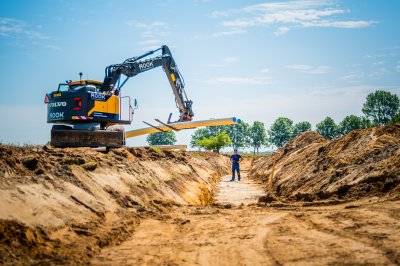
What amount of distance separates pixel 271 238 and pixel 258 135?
98.2 meters

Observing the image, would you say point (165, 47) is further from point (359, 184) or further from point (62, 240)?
point (62, 240)

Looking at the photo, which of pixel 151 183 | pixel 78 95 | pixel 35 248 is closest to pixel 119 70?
pixel 78 95

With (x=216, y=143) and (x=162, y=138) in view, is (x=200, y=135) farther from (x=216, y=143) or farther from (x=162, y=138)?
(x=216, y=143)

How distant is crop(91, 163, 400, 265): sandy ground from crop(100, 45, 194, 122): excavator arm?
9.87m

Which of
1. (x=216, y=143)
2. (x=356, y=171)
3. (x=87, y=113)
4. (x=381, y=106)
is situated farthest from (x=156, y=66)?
(x=381, y=106)

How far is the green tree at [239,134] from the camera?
10281 cm

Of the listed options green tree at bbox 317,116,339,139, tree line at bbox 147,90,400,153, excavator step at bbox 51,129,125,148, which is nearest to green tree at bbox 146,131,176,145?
tree line at bbox 147,90,400,153

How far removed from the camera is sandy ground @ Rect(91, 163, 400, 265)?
4602mm

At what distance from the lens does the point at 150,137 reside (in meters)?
103

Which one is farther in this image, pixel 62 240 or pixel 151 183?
pixel 151 183

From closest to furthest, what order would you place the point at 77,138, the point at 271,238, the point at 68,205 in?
the point at 271,238, the point at 68,205, the point at 77,138

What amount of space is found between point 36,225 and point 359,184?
8096mm

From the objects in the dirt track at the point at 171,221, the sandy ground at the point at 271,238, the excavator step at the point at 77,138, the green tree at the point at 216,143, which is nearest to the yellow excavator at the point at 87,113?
the excavator step at the point at 77,138

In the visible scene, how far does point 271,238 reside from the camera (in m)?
5.72
